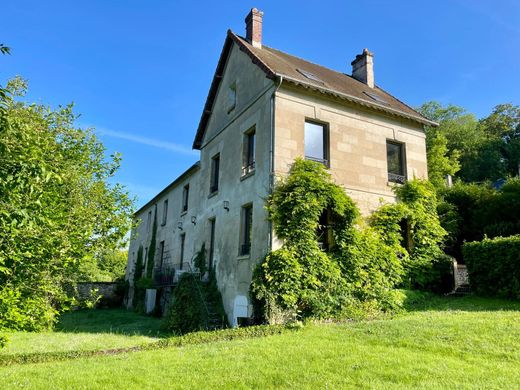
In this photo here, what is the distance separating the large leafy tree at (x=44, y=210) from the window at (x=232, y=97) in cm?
631

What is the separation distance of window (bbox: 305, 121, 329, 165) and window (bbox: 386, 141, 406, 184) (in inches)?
113

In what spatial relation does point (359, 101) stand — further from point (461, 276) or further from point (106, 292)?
point (106, 292)

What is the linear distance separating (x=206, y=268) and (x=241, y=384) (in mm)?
10695

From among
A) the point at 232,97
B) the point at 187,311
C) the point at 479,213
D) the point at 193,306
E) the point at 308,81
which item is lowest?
the point at 187,311

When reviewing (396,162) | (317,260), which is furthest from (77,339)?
(396,162)

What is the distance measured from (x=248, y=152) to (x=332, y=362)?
9.61m

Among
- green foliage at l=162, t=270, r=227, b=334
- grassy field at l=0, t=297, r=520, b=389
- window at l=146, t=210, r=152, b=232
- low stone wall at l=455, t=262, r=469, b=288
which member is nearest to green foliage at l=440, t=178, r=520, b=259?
low stone wall at l=455, t=262, r=469, b=288

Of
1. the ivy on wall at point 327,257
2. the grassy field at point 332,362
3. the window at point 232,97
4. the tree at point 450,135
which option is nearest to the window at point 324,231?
the ivy on wall at point 327,257

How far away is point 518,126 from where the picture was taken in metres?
42.1

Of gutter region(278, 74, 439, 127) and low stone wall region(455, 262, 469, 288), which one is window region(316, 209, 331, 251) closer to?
gutter region(278, 74, 439, 127)

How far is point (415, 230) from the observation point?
14469 mm

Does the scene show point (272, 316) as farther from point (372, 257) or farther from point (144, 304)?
point (144, 304)

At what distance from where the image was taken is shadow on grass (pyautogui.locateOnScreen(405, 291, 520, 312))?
35.2 feet

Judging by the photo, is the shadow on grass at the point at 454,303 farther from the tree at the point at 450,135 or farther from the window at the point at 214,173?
the tree at the point at 450,135
